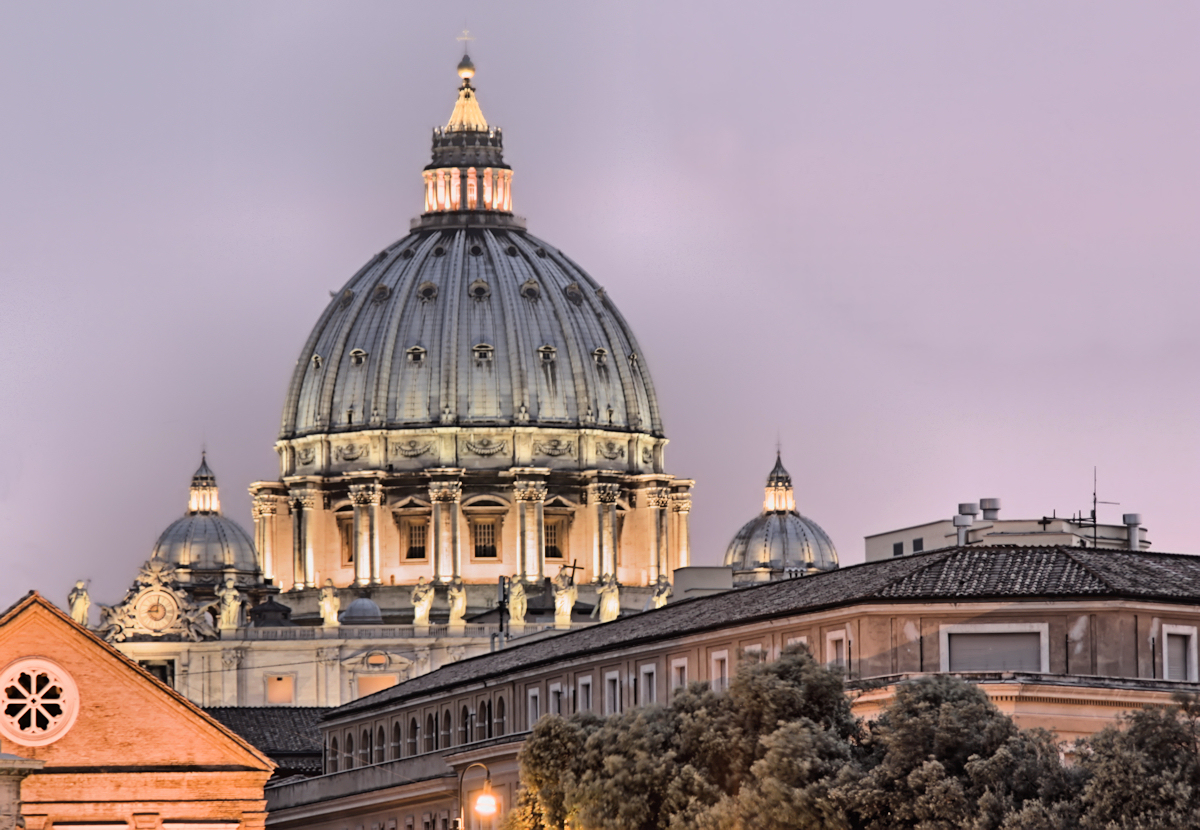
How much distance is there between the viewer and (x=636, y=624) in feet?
282

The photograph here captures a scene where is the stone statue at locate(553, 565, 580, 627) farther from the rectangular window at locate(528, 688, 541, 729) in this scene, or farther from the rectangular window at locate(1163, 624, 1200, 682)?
the rectangular window at locate(1163, 624, 1200, 682)

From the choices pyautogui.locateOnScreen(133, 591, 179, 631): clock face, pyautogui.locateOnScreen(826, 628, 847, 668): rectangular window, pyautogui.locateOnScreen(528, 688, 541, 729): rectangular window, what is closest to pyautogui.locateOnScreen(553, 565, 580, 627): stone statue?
pyautogui.locateOnScreen(133, 591, 179, 631): clock face

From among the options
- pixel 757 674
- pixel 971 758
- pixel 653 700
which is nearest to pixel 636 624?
pixel 653 700

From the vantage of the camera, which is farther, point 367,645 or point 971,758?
point 367,645

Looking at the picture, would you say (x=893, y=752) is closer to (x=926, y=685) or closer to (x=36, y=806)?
(x=926, y=685)

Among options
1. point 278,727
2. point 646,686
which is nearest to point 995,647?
point 646,686

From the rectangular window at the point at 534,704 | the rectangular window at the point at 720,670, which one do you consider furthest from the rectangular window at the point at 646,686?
the rectangular window at the point at 534,704

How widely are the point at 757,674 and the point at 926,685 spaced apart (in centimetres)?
440

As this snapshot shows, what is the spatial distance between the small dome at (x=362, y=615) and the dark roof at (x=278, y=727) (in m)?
45.3

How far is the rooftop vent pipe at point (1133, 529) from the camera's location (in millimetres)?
85438

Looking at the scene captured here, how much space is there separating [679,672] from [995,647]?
11711 millimetres

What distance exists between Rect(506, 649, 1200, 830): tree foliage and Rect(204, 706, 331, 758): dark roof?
56687 mm

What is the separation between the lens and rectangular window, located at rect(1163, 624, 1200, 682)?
65.4 metres

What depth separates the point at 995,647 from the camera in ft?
216
